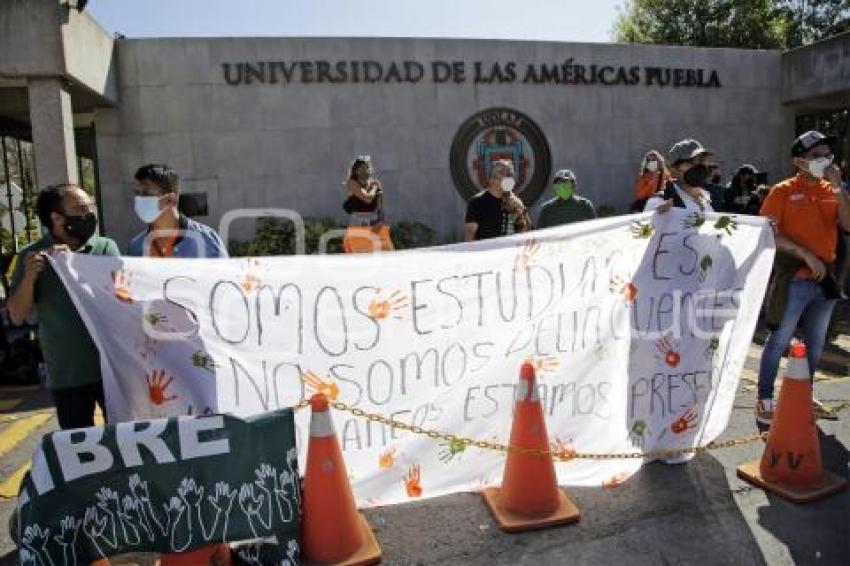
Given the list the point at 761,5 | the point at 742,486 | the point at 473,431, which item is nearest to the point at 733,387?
the point at 742,486

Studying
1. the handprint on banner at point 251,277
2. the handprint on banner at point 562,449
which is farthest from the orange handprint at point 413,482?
the handprint on banner at point 251,277

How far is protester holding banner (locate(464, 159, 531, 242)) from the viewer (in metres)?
5.09

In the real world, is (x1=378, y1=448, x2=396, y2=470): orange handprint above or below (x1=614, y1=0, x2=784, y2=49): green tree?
below

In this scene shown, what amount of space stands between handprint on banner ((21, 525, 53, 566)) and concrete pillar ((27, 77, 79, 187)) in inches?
285

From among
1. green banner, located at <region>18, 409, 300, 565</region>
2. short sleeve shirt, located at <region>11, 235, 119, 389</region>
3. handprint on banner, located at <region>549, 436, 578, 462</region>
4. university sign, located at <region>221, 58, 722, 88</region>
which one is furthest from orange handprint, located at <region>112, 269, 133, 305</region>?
university sign, located at <region>221, 58, 722, 88</region>

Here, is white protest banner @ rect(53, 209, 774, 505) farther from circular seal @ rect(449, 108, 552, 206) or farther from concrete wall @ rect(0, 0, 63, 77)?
circular seal @ rect(449, 108, 552, 206)

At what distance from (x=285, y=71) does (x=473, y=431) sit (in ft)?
30.2

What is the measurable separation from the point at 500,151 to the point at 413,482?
9.75 metres

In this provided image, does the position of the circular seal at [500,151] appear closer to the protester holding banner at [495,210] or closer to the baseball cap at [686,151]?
the protester holding banner at [495,210]

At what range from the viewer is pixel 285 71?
11258 millimetres

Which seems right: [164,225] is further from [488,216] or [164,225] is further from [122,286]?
[488,216]

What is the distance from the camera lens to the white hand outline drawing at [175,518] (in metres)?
2.75

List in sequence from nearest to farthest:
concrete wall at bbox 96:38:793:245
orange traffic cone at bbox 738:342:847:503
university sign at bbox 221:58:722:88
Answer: orange traffic cone at bbox 738:342:847:503, concrete wall at bbox 96:38:793:245, university sign at bbox 221:58:722:88

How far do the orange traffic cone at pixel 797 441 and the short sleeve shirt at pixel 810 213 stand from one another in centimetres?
98
